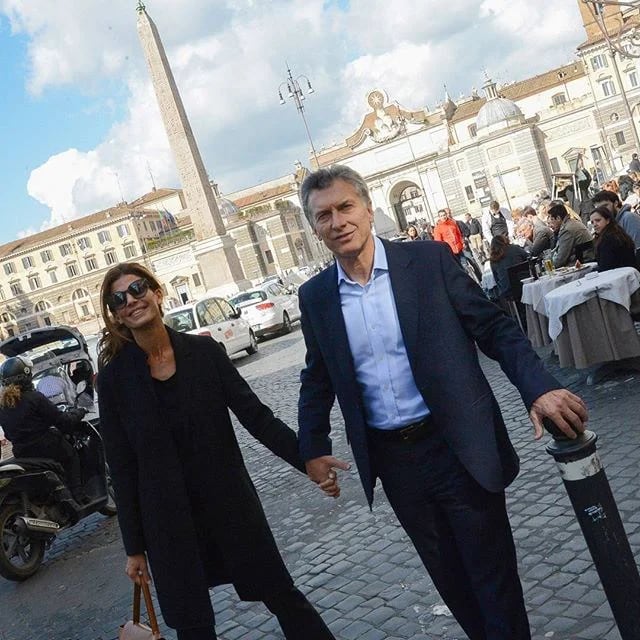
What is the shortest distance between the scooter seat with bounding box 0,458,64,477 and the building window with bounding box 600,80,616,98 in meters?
82.0

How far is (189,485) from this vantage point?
312 cm

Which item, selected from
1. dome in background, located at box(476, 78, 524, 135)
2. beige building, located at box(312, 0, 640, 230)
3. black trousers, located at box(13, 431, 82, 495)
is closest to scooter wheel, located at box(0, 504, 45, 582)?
black trousers, located at box(13, 431, 82, 495)

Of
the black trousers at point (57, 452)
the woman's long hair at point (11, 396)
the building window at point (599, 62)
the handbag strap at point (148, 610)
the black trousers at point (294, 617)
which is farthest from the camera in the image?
the building window at point (599, 62)

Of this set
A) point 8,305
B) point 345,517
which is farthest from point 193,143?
point 8,305

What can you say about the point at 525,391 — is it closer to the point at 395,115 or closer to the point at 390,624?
the point at 390,624

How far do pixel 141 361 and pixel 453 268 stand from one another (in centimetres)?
128

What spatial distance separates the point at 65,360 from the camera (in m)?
10.6

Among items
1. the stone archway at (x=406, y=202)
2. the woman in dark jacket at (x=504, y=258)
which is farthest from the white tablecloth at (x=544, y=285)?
the stone archway at (x=406, y=202)

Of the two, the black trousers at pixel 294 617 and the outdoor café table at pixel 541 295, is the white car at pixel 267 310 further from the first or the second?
the black trousers at pixel 294 617

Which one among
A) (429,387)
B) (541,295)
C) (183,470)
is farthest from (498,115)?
(429,387)

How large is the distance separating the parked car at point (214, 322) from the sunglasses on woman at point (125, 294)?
552 inches

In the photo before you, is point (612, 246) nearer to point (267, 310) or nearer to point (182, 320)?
point (182, 320)

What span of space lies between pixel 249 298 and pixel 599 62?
228 ft

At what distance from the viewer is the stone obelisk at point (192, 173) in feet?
104
